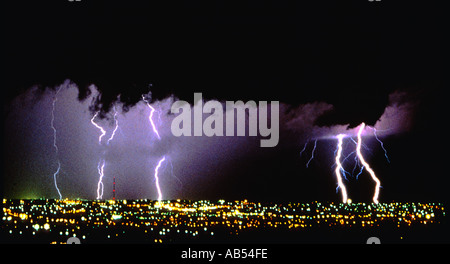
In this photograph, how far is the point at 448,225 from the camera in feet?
29.7
